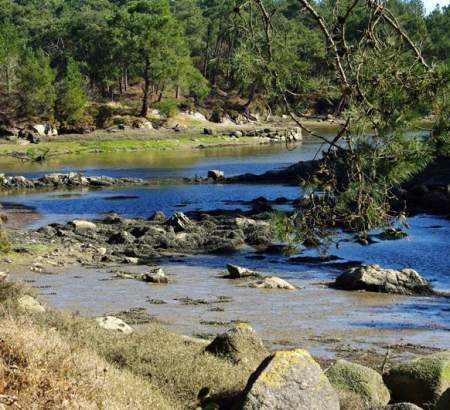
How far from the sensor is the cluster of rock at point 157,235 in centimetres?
3466

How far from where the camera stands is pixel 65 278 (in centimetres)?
2700

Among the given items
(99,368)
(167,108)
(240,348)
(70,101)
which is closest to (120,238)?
(240,348)

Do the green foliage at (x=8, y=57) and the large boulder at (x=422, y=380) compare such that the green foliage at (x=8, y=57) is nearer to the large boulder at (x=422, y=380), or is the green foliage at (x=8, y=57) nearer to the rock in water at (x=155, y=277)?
the rock in water at (x=155, y=277)

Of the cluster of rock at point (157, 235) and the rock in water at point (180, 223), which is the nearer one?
the cluster of rock at point (157, 235)

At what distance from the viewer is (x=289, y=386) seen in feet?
30.2

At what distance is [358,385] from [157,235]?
2605 centimetres

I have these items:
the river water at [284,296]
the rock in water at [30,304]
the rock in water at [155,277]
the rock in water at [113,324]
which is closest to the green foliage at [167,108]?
the river water at [284,296]

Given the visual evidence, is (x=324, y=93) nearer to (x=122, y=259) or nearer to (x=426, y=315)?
(x=426, y=315)

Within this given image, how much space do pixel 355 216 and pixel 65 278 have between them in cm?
2023

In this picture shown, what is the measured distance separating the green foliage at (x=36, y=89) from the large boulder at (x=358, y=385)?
8157 cm

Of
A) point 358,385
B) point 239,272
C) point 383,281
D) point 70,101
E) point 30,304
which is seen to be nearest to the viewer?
point 358,385

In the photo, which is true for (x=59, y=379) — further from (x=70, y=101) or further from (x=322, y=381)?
(x=70, y=101)

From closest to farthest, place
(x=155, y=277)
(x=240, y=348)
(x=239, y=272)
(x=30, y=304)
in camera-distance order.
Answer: (x=240, y=348)
(x=30, y=304)
(x=155, y=277)
(x=239, y=272)

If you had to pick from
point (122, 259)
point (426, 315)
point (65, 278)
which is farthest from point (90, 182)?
point (426, 315)
